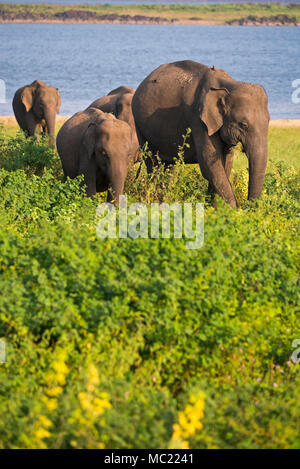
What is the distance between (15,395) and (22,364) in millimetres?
588

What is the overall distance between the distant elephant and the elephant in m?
7.18

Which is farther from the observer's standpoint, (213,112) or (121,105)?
(121,105)

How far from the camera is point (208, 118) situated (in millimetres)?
10242

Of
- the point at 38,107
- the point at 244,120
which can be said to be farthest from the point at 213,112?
the point at 38,107

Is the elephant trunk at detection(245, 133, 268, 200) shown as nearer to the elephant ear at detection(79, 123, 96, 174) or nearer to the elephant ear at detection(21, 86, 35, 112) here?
the elephant ear at detection(79, 123, 96, 174)

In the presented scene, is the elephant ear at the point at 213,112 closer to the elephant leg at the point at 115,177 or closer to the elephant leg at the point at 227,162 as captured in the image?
the elephant leg at the point at 227,162

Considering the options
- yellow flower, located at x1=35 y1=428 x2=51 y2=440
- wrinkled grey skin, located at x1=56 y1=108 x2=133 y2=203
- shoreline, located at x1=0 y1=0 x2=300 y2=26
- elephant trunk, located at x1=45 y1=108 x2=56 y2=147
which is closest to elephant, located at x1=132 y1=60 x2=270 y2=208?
wrinkled grey skin, located at x1=56 y1=108 x2=133 y2=203

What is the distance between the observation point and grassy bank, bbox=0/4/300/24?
136 meters

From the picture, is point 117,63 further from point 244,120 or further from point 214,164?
point 244,120

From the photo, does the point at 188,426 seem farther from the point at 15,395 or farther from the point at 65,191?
→ the point at 65,191

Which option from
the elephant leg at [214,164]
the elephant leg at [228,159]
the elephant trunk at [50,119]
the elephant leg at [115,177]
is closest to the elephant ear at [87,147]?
the elephant leg at [115,177]

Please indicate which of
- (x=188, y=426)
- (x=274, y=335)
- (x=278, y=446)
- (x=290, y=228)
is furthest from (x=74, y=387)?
(x=290, y=228)

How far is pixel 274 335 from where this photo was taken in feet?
21.0

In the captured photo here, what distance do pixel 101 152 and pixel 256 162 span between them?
214cm
